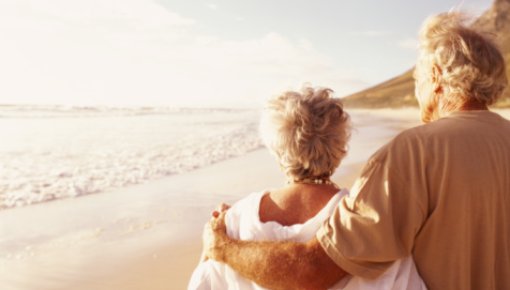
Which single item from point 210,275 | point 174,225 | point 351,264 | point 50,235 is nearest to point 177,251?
point 174,225

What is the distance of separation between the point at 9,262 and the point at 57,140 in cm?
1098

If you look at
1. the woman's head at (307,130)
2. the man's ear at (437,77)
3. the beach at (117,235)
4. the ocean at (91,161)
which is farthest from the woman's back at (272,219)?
the ocean at (91,161)

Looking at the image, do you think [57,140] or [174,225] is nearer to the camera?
[174,225]

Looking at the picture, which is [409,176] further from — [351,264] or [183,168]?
[183,168]

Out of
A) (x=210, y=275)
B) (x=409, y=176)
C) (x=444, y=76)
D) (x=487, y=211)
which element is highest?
(x=444, y=76)

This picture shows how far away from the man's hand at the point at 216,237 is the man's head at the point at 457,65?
1.13 metres

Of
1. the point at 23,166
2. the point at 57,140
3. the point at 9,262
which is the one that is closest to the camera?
the point at 9,262

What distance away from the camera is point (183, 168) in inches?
384

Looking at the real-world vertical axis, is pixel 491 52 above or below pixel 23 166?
above

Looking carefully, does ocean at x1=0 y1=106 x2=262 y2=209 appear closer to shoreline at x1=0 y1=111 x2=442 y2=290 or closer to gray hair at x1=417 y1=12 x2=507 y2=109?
shoreline at x1=0 y1=111 x2=442 y2=290

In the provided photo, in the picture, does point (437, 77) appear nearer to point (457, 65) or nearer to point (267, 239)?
point (457, 65)

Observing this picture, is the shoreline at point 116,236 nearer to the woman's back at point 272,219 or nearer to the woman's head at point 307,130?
the woman's back at point 272,219

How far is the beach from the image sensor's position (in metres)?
4.18

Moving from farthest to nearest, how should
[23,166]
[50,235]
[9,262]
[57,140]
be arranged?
[57,140]
[23,166]
[50,235]
[9,262]
